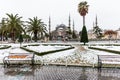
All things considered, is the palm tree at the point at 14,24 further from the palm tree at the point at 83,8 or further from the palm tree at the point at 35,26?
the palm tree at the point at 83,8

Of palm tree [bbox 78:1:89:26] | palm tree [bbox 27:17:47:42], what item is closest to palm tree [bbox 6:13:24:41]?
palm tree [bbox 27:17:47:42]

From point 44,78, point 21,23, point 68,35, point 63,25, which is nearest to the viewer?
point 44,78

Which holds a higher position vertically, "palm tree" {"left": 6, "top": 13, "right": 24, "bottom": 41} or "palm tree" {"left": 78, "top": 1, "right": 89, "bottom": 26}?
"palm tree" {"left": 78, "top": 1, "right": 89, "bottom": 26}

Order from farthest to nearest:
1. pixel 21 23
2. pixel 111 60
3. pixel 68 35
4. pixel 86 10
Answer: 1. pixel 68 35
2. pixel 21 23
3. pixel 86 10
4. pixel 111 60

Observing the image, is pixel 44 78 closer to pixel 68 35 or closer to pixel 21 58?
pixel 21 58

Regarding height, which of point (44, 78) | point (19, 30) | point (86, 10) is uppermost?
point (86, 10)

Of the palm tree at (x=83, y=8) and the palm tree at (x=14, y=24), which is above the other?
the palm tree at (x=83, y=8)

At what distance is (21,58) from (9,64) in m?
0.82

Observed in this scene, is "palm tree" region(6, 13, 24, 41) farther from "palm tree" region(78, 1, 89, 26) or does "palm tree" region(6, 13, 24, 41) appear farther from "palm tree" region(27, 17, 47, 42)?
"palm tree" region(78, 1, 89, 26)

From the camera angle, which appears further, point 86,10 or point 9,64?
point 86,10

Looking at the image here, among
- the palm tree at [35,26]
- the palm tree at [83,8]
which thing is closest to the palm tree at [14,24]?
the palm tree at [35,26]

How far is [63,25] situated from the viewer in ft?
340

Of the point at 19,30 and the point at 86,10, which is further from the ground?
the point at 86,10

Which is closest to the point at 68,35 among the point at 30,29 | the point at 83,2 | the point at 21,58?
the point at 30,29
